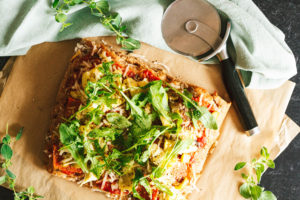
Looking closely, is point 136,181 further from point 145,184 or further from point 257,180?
point 257,180

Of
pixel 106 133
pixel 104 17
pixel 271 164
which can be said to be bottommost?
pixel 271 164

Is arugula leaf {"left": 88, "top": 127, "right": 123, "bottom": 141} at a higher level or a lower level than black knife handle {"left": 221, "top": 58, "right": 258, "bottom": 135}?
higher

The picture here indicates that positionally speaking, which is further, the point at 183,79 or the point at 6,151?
the point at 183,79

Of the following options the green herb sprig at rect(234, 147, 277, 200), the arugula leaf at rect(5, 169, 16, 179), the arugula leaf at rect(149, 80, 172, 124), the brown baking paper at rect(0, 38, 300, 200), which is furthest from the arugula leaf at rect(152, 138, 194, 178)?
the arugula leaf at rect(5, 169, 16, 179)

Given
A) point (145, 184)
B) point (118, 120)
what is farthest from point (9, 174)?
point (145, 184)

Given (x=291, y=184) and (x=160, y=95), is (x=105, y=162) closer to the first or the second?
(x=160, y=95)

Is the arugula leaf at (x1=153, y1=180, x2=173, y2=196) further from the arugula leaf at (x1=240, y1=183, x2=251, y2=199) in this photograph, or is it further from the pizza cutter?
the pizza cutter
